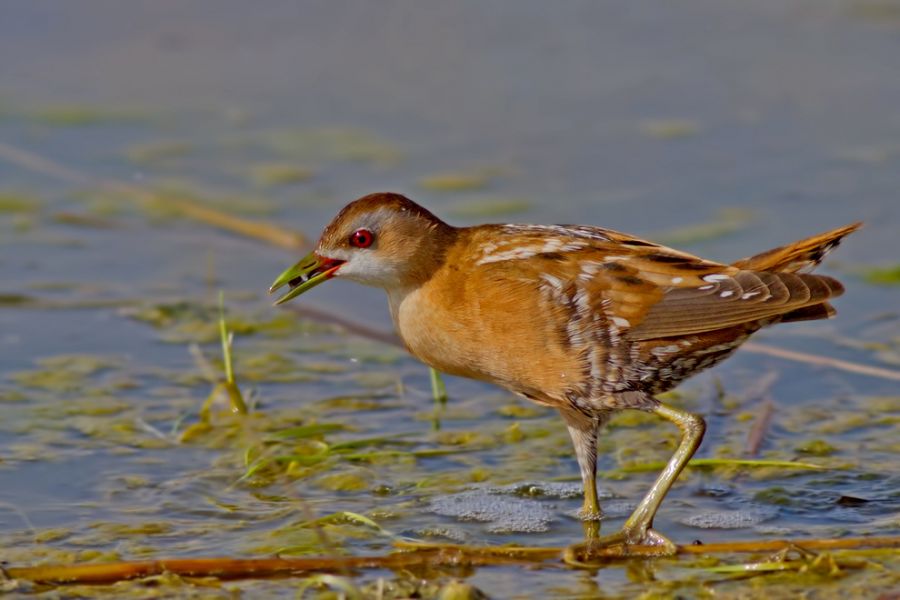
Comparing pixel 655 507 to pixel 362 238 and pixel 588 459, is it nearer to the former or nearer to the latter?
pixel 588 459

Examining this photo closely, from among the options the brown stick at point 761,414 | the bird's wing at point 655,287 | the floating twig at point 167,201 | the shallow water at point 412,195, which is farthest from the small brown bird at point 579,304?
the floating twig at point 167,201

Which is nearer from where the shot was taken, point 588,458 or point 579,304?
point 579,304

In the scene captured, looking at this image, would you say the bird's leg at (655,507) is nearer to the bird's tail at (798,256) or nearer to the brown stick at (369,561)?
the brown stick at (369,561)

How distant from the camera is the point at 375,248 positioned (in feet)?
17.8

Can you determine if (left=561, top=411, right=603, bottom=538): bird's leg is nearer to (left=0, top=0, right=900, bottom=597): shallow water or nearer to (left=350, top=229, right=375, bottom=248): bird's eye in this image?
(left=0, top=0, right=900, bottom=597): shallow water

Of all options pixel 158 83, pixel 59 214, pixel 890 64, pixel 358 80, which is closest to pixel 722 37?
pixel 890 64

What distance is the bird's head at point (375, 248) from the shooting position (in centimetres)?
541

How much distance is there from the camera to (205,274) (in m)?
8.11

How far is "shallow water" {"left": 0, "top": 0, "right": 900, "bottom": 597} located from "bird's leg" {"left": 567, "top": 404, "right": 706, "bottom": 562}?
131 mm

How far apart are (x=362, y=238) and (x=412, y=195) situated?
11.0 ft

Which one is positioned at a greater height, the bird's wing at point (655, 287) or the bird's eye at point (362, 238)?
the bird's eye at point (362, 238)

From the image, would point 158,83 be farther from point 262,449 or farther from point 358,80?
point 262,449

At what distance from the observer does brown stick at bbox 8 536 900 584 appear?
474 cm

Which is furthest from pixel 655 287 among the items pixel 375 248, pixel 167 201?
pixel 167 201
